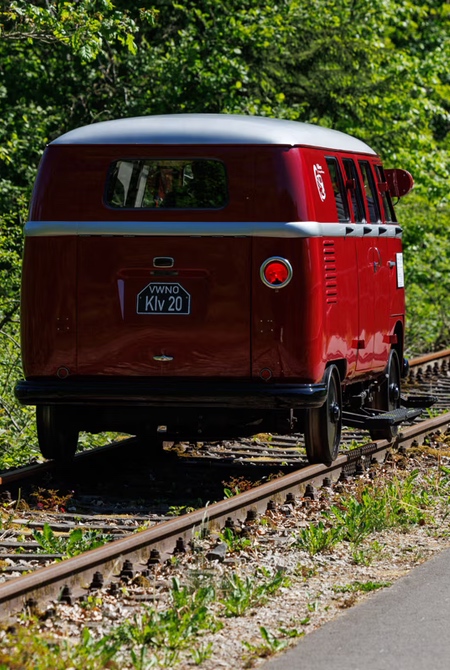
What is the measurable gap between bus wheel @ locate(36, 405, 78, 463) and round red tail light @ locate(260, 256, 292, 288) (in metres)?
1.88

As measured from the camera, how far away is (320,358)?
9500 mm

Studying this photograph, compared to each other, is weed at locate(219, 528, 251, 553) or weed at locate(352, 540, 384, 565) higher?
weed at locate(219, 528, 251, 553)

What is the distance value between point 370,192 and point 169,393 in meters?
3.24

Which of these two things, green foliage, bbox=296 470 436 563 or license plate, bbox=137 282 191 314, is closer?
green foliage, bbox=296 470 436 563

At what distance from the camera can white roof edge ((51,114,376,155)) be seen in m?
9.40

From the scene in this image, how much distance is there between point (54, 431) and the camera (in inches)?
394

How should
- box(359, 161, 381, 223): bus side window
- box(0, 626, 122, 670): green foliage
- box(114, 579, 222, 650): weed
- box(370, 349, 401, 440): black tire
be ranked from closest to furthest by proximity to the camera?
box(0, 626, 122, 670): green foliage, box(114, 579, 222, 650): weed, box(359, 161, 381, 223): bus side window, box(370, 349, 401, 440): black tire

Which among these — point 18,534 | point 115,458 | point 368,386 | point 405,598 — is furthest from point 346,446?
point 405,598

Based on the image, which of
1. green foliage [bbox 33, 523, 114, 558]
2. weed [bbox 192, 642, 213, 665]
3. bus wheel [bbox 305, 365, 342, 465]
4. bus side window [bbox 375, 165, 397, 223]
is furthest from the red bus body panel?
weed [bbox 192, 642, 213, 665]

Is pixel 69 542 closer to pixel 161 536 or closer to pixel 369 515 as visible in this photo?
pixel 161 536

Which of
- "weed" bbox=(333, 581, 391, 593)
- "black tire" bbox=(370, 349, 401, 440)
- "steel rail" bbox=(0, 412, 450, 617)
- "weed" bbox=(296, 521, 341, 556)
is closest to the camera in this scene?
"steel rail" bbox=(0, 412, 450, 617)

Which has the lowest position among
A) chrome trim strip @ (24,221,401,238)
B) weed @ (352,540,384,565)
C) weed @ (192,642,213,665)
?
weed @ (352,540,384,565)

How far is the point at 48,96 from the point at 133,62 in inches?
70.1

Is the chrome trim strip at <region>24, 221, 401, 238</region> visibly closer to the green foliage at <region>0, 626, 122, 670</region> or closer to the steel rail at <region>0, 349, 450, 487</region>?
the steel rail at <region>0, 349, 450, 487</region>
